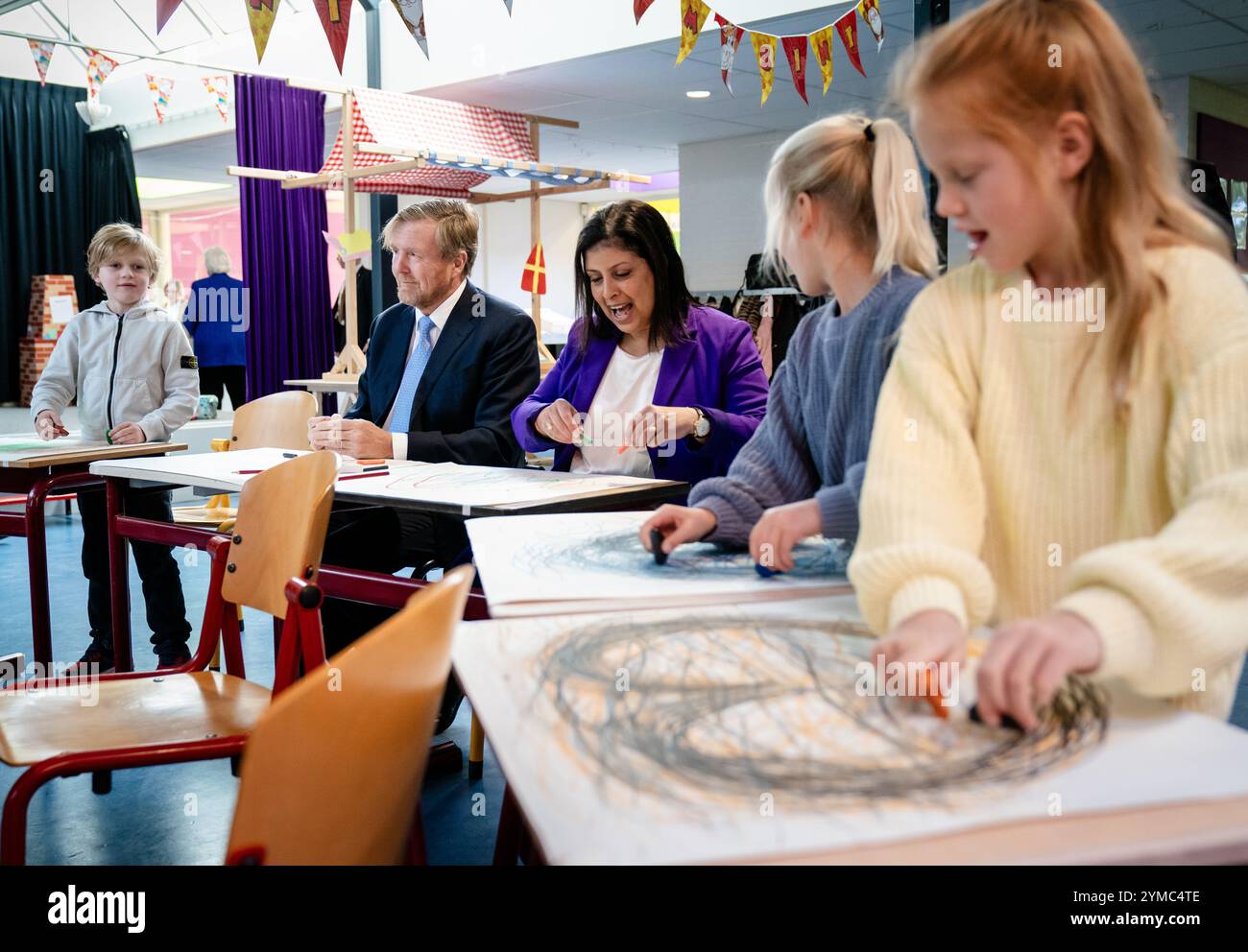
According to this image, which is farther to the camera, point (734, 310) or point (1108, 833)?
point (734, 310)

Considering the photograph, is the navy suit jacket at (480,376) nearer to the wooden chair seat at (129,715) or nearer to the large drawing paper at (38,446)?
the large drawing paper at (38,446)

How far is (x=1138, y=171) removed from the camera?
2.99 ft

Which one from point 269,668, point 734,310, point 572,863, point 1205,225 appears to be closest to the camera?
point 572,863

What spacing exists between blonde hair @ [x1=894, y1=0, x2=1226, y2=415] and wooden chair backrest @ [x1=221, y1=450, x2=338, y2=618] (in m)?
1.10

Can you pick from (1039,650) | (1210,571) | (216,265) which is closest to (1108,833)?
(1039,650)

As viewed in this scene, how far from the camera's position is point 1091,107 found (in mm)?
894

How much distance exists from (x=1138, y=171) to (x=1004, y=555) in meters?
0.35

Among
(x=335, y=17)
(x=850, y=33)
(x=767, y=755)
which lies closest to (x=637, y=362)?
(x=767, y=755)

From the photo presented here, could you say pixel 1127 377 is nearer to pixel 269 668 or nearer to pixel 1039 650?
pixel 1039 650

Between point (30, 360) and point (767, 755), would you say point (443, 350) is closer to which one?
point (767, 755)

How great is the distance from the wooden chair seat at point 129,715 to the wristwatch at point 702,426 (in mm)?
986

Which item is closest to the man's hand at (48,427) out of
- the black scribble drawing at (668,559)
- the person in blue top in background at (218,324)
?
the black scribble drawing at (668,559)

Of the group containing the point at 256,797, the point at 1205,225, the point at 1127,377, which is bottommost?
the point at 256,797

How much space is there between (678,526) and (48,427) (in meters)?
2.74
